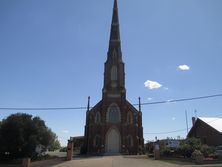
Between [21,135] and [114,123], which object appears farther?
[114,123]

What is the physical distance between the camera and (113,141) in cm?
4188

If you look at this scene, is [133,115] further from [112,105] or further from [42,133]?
[42,133]

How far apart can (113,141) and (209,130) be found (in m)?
15.3

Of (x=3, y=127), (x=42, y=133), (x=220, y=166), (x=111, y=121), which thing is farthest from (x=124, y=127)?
(x=220, y=166)

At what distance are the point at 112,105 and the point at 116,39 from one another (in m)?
14.8

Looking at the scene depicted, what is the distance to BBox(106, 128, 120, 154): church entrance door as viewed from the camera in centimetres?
4141

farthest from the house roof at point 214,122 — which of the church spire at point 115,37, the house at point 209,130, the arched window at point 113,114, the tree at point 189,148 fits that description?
the church spire at point 115,37

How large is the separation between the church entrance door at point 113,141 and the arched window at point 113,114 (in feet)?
5.65

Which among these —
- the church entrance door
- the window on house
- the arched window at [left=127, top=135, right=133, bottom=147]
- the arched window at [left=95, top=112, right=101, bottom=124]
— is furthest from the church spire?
the arched window at [left=127, top=135, right=133, bottom=147]

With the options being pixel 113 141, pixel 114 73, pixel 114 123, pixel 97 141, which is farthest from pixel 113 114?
pixel 114 73

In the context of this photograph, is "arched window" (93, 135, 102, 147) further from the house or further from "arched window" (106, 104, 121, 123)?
the house

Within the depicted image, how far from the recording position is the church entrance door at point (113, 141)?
1630 inches

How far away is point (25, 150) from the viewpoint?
28312 mm

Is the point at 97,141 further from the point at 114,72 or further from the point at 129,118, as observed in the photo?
the point at 114,72
